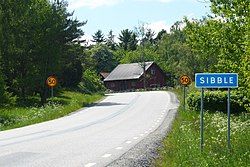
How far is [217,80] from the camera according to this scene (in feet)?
42.5

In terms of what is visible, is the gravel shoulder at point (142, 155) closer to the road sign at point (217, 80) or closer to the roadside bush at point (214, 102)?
the road sign at point (217, 80)

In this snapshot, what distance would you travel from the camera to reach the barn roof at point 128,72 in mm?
117450

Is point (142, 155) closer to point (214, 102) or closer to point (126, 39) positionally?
point (214, 102)

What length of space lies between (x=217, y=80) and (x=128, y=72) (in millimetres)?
107214

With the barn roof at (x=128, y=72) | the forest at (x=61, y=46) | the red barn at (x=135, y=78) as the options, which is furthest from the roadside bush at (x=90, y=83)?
the barn roof at (x=128, y=72)

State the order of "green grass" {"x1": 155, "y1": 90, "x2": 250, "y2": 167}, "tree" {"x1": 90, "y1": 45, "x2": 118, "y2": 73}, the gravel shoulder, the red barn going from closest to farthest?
1. "green grass" {"x1": 155, "y1": 90, "x2": 250, "y2": 167}
2. the gravel shoulder
3. the red barn
4. "tree" {"x1": 90, "y1": 45, "x2": 118, "y2": 73}

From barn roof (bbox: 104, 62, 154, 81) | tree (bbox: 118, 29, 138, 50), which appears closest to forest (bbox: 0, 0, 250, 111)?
barn roof (bbox: 104, 62, 154, 81)

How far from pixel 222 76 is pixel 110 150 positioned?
14.3ft

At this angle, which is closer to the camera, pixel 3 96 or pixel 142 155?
pixel 142 155

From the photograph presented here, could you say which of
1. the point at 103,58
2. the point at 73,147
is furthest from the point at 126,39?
the point at 73,147

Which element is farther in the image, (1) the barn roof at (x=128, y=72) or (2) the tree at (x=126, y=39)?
(2) the tree at (x=126, y=39)

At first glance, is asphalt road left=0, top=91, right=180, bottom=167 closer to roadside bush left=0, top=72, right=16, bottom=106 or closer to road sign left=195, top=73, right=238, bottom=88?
road sign left=195, top=73, right=238, bottom=88

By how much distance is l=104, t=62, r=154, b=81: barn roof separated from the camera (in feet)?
385

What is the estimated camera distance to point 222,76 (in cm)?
1291
